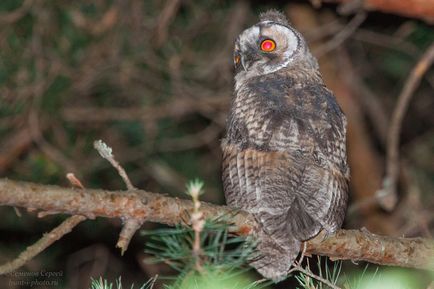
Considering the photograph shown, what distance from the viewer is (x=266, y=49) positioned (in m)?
4.73

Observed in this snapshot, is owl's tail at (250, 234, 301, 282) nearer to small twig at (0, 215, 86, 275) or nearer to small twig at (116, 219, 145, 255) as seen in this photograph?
small twig at (116, 219, 145, 255)

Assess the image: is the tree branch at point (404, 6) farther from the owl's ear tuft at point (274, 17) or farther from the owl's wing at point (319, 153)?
the owl's wing at point (319, 153)

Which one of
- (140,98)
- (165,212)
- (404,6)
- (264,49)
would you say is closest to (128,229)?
(165,212)

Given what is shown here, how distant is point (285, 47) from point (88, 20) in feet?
7.94

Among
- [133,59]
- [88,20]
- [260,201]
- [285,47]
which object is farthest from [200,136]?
[260,201]

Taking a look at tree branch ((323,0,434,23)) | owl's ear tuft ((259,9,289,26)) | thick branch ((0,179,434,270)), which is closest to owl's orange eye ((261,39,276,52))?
owl's ear tuft ((259,9,289,26))

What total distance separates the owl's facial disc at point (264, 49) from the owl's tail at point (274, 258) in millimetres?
1385

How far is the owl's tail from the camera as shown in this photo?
357 centimetres

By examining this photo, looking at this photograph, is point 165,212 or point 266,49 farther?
point 266,49

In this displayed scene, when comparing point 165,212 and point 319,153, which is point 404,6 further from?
point 165,212

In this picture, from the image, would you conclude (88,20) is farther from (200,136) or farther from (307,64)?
(307,64)

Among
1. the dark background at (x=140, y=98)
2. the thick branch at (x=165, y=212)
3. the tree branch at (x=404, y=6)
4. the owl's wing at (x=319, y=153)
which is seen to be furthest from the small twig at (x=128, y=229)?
the dark background at (x=140, y=98)

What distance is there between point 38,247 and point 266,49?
84.4 inches

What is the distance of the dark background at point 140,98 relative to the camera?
255 inches
